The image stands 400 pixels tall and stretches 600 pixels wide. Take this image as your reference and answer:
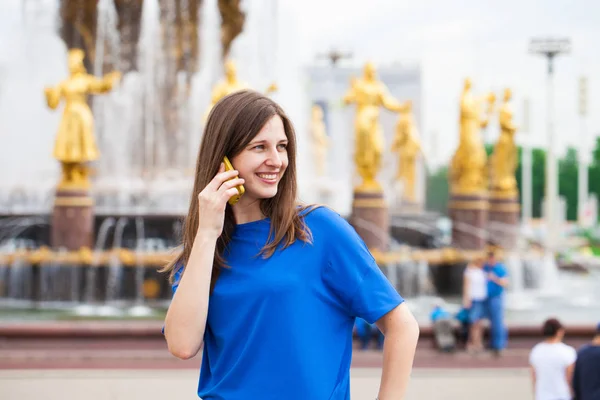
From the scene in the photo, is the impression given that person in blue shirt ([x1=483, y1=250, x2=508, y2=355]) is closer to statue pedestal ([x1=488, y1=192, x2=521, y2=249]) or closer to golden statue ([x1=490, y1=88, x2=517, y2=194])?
statue pedestal ([x1=488, y1=192, x2=521, y2=249])

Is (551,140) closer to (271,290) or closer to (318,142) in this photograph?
(318,142)

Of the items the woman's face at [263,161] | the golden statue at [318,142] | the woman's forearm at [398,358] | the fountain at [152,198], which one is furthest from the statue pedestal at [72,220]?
the golden statue at [318,142]

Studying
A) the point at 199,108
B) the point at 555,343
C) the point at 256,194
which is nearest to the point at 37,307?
the point at 199,108

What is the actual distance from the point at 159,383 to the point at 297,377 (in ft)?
20.1

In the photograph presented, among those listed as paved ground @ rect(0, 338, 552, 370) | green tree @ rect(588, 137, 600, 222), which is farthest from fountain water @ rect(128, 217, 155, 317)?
green tree @ rect(588, 137, 600, 222)

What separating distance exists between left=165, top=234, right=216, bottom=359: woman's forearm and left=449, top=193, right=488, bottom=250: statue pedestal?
17.0 m

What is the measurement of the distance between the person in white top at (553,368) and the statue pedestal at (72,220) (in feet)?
35.9

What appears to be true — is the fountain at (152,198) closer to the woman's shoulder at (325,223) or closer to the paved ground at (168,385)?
the paved ground at (168,385)

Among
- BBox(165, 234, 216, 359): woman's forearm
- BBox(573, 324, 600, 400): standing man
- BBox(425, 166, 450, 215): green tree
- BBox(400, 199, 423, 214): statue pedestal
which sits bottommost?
BBox(425, 166, 450, 215): green tree

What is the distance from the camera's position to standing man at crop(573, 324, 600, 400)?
5.24 metres

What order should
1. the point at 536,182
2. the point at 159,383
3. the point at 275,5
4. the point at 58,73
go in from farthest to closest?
the point at 536,182 < the point at 58,73 < the point at 275,5 < the point at 159,383

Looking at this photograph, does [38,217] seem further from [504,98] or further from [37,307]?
[504,98]

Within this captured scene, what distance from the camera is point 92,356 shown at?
31.3ft

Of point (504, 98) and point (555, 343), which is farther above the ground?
point (504, 98)
